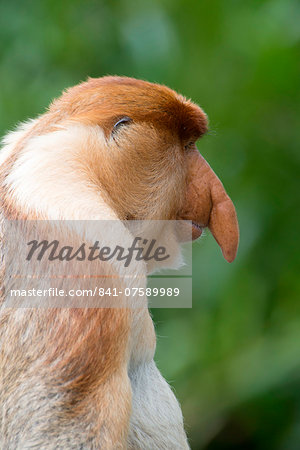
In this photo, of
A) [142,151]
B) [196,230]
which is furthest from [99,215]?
[196,230]

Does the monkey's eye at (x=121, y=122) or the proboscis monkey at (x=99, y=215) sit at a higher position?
the monkey's eye at (x=121, y=122)

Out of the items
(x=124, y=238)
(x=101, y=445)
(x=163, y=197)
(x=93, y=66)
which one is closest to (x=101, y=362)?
(x=101, y=445)

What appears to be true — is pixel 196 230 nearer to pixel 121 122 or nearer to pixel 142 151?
pixel 142 151

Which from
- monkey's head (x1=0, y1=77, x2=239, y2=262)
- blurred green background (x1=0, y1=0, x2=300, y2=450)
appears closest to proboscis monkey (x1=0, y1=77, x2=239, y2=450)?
monkey's head (x1=0, y1=77, x2=239, y2=262)

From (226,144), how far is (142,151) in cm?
214

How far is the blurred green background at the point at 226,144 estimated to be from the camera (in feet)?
11.6

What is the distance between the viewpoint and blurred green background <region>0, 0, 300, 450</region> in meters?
3.54

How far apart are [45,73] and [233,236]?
106 inches

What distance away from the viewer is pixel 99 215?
166cm

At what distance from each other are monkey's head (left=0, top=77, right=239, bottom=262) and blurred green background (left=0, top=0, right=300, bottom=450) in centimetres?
164

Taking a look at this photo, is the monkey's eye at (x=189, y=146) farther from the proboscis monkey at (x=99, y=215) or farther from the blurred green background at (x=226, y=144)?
the blurred green background at (x=226, y=144)

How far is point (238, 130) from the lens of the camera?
397 centimetres

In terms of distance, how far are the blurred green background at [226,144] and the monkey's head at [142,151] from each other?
5.37 feet

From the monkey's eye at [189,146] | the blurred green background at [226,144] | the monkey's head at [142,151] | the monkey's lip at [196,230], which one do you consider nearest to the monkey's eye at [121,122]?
the monkey's head at [142,151]
